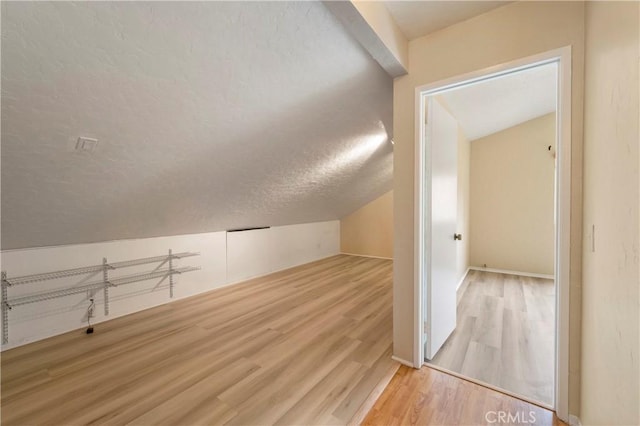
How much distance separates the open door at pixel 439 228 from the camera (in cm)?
194

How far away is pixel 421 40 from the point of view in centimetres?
178

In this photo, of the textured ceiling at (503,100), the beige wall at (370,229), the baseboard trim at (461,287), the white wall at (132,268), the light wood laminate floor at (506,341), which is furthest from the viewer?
the beige wall at (370,229)

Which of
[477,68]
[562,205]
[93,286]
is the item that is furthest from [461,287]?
[93,286]

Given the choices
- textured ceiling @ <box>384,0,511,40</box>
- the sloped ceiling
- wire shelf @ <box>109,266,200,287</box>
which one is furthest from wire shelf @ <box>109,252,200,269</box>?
textured ceiling @ <box>384,0,511,40</box>

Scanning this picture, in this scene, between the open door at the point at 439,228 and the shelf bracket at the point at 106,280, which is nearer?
the open door at the point at 439,228

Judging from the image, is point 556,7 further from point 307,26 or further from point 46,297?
point 46,297

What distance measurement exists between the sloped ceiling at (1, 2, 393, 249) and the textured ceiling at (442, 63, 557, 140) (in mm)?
783

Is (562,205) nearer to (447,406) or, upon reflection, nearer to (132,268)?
(447,406)

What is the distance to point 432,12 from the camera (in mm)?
1554

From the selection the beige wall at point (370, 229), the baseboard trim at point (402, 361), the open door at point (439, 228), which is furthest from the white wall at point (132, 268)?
the open door at point (439, 228)

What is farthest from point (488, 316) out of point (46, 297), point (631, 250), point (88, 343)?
point (46, 297)


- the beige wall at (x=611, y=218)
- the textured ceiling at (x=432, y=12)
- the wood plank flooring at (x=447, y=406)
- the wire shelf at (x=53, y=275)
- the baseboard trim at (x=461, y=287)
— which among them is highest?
the textured ceiling at (x=432, y=12)

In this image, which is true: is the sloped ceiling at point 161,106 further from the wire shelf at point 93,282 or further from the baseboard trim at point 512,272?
the baseboard trim at point 512,272

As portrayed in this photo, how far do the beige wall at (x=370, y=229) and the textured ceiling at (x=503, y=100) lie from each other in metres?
2.19
